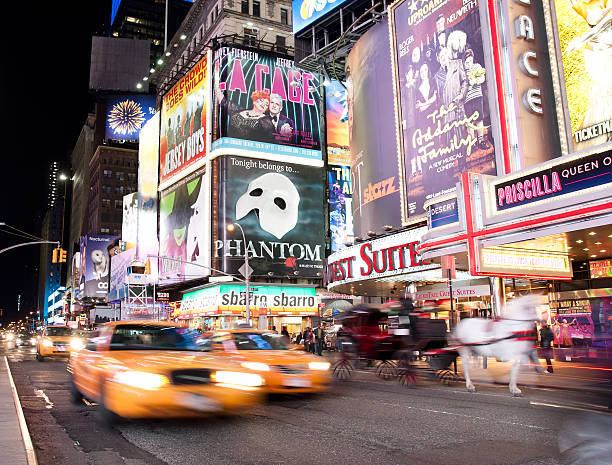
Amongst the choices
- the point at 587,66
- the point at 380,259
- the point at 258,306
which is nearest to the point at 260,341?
the point at 380,259

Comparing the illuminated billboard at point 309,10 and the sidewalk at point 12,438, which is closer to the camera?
the sidewalk at point 12,438

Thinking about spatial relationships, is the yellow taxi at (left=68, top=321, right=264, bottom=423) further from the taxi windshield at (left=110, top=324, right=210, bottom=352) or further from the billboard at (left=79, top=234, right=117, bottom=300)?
the billboard at (left=79, top=234, right=117, bottom=300)

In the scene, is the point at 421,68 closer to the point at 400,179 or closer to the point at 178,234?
the point at 400,179

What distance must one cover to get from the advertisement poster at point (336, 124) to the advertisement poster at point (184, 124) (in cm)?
1294

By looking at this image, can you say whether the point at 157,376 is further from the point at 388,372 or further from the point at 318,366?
the point at 388,372

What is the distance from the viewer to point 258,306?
5162cm

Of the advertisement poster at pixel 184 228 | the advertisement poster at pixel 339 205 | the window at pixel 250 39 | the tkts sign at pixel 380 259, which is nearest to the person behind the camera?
the tkts sign at pixel 380 259

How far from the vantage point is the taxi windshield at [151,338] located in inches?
372

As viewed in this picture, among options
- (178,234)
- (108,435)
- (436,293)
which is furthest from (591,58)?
(178,234)

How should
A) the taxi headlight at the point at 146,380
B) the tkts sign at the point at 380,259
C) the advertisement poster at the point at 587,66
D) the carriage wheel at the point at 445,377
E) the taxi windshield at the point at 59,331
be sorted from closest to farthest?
the taxi headlight at the point at 146,380 → the carriage wheel at the point at 445,377 → the advertisement poster at the point at 587,66 → the tkts sign at the point at 380,259 → the taxi windshield at the point at 59,331

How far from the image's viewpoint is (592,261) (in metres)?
23.4

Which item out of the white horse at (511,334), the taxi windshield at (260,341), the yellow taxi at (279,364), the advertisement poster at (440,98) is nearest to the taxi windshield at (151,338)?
the yellow taxi at (279,364)

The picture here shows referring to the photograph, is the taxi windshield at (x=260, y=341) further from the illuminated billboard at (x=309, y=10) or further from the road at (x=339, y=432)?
the illuminated billboard at (x=309, y=10)

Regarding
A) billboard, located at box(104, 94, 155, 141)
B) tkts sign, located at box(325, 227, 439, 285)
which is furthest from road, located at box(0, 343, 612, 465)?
billboard, located at box(104, 94, 155, 141)
